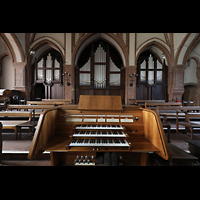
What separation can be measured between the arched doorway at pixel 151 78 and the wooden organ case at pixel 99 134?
955cm

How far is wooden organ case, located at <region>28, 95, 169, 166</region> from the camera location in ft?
5.52

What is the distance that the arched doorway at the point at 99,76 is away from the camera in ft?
35.0

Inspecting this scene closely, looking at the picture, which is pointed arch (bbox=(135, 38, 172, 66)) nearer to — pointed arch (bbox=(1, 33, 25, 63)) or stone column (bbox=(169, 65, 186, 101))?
stone column (bbox=(169, 65, 186, 101))

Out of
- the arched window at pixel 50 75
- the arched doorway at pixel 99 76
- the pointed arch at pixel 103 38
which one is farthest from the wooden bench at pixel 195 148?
the arched window at pixel 50 75

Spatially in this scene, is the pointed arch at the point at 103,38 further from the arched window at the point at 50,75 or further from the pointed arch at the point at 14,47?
the pointed arch at the point at 14,47

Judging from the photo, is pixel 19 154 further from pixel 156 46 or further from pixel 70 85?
pixel 156 46

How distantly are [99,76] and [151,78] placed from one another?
4.52 m

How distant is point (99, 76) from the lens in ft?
35.2

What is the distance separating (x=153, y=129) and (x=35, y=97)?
11.5 meters

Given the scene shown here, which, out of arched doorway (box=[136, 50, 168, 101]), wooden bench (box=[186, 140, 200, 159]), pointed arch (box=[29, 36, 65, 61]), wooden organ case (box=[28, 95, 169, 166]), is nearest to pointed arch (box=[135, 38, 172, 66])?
arched doorway (box=[136, 50, 168, 101])
